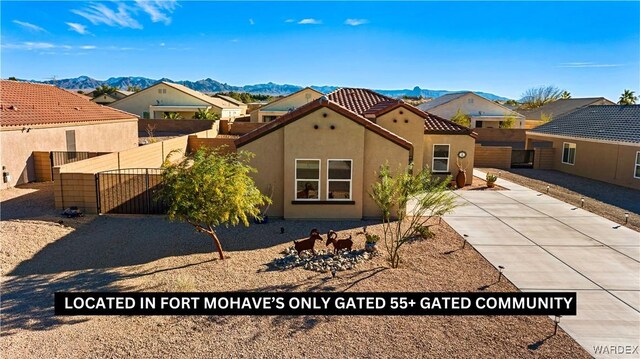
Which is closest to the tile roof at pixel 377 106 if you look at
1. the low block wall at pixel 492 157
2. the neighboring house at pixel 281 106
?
the low block wall at pixel 492 157

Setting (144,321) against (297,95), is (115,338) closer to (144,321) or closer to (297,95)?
(144,321)

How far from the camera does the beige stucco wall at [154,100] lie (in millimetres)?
53531

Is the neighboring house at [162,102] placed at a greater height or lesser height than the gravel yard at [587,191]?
greater

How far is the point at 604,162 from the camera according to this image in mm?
25297

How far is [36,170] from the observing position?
20.6 meters

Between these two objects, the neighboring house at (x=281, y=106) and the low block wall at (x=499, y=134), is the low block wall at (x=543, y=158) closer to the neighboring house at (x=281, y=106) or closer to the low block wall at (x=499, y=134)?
the low block wall at (x=499, y=134)

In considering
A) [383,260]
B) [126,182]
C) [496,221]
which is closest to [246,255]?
[383,260]

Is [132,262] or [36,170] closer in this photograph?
[132,262]

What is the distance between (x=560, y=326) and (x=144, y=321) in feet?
26.6

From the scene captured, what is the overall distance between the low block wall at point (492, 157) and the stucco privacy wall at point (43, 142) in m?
26.2

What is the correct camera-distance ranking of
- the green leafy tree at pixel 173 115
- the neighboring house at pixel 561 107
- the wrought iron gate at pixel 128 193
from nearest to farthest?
1. the wrought iron gate at pixel 128 193
2. the green leafy tree at pixel 173 115
3. the neighboring house at pixel 561 107

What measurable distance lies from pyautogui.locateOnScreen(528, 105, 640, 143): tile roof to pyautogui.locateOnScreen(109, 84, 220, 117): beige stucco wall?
1578 inches

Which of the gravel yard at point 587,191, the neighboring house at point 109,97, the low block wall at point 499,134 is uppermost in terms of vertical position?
the neighboring house at point 109,97

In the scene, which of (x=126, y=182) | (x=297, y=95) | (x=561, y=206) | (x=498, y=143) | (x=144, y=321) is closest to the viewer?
(x=144, y=321)
